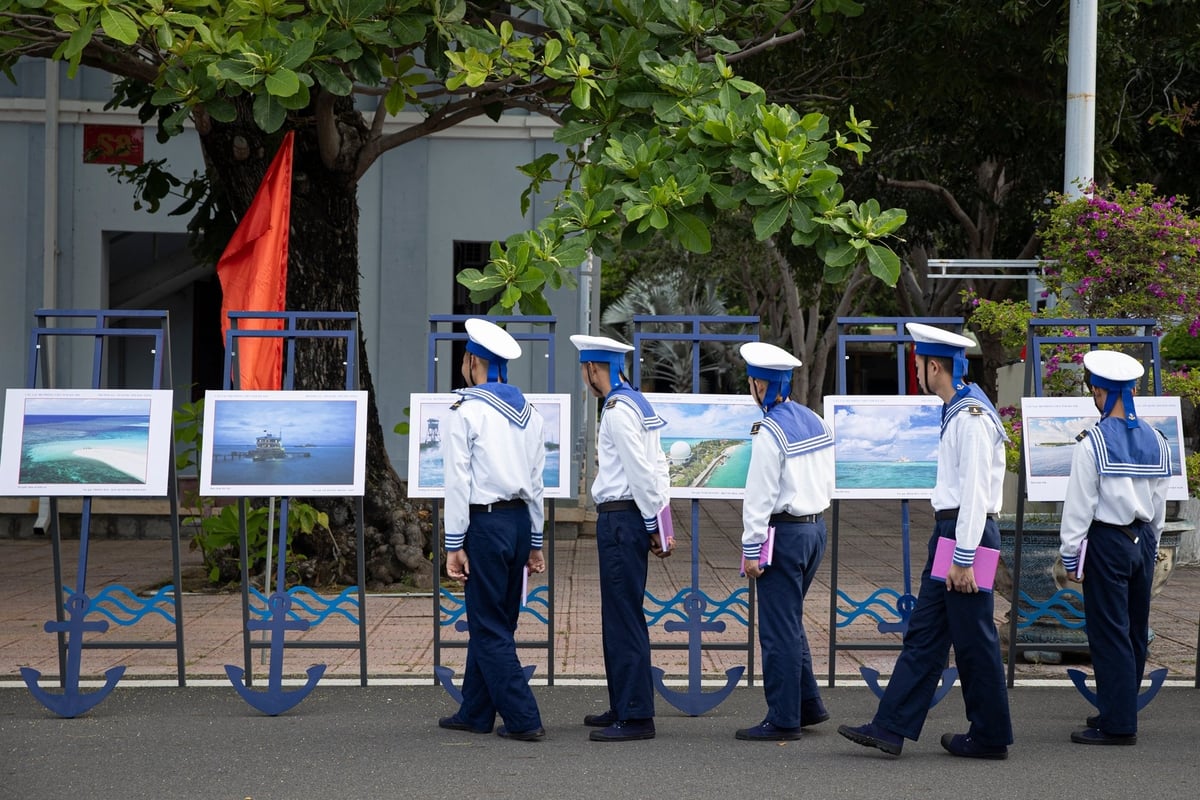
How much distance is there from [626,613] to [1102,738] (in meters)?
2.27

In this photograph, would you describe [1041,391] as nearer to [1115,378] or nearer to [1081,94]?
[1115,378]

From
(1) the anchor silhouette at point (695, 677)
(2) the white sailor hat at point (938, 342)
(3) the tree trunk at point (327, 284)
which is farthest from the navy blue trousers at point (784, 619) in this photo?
(3) the tree trunk at point (327, 284)

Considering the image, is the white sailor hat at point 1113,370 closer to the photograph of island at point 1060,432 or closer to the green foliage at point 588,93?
the photograph of island at point 1060,432

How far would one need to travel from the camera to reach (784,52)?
14180mm

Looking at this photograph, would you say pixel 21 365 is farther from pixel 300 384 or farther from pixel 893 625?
pixel 893 625

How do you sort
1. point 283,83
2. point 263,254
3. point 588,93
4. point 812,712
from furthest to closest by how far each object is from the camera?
1. point 263,254
2. point 588,93
3. point 283,83
4. point 812,712

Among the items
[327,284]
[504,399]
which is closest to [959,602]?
[504,399]

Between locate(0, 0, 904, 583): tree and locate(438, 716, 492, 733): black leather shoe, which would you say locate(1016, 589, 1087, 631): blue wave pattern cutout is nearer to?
locate(0, 0, 904, 583): tree

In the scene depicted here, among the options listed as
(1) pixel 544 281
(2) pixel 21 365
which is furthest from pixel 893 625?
(2) pixel 21 365

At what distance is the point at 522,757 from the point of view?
247 inches

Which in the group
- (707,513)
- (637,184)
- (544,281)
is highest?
(637,184)

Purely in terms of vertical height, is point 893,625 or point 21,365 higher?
point 21,365

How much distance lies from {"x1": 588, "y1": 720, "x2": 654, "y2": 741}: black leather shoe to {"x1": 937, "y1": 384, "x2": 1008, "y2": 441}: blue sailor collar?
76.3 inches

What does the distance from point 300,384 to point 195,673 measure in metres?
3.74
